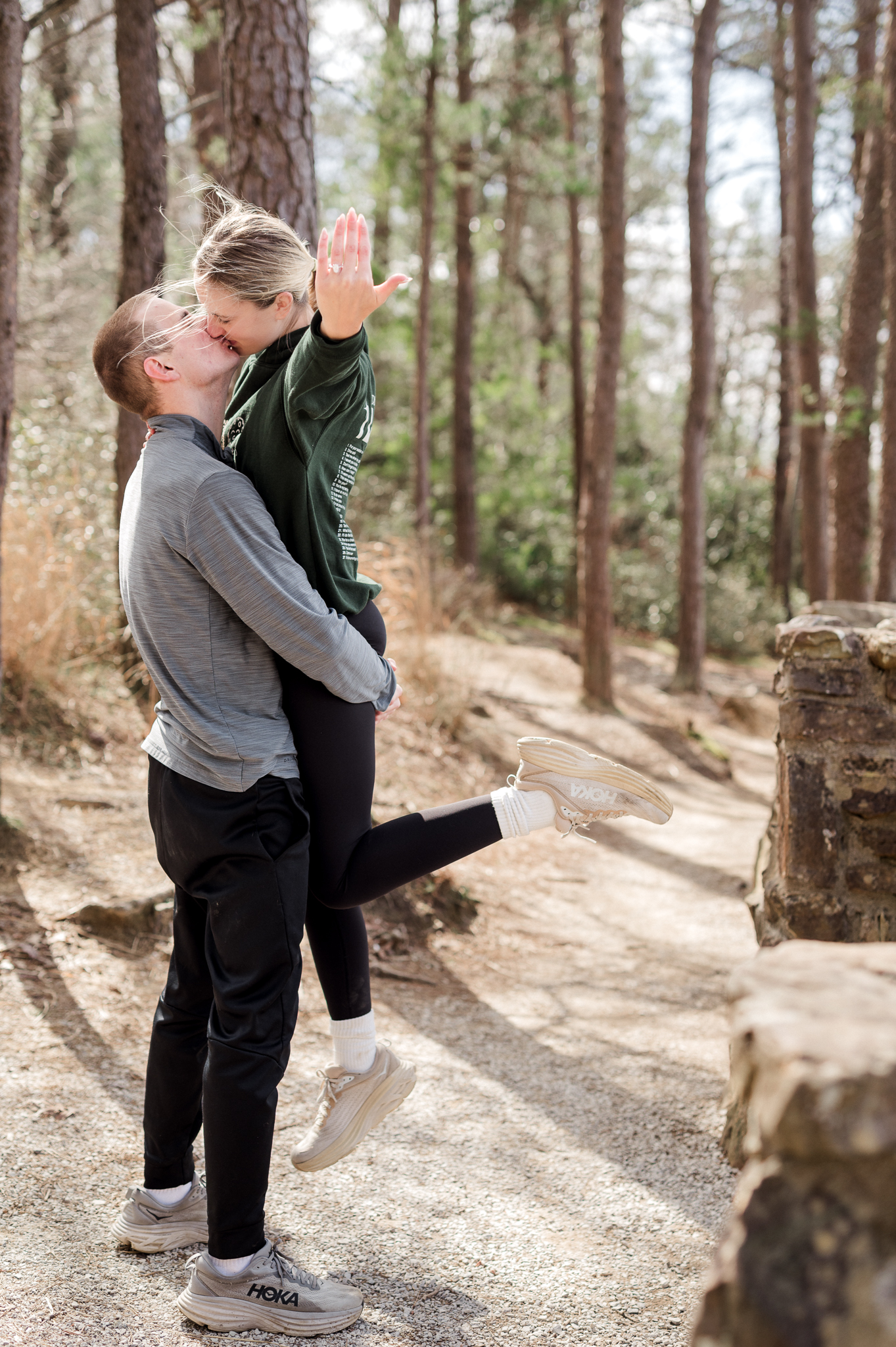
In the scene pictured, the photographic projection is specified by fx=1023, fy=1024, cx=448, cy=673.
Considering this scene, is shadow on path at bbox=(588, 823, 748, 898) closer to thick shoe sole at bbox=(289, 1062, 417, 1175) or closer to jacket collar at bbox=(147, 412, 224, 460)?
thick shoe sole at bbox=(289, 1062, 417, 1175)

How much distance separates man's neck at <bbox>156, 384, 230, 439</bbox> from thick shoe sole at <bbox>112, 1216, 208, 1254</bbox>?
156 cm

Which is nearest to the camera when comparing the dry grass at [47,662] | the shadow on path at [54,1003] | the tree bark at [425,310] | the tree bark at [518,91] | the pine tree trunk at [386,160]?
the shadow on path at [54,1003]

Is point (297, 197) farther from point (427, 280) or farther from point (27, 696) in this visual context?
point (427, 280)

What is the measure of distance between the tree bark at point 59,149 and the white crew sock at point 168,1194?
1122cm

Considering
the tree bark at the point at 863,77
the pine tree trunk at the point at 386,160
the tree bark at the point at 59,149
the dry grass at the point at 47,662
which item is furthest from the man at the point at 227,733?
the tree bark at the point at 59,149

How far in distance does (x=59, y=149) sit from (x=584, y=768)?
14.9m

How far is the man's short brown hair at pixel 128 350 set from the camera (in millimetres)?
1801

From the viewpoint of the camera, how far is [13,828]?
403cm

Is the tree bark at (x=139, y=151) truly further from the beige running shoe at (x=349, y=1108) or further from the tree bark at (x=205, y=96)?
the beige running shoe at (x=349, y=1108)

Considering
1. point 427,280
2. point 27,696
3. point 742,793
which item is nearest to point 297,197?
point 27,696

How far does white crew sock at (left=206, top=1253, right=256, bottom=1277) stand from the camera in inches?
70.6

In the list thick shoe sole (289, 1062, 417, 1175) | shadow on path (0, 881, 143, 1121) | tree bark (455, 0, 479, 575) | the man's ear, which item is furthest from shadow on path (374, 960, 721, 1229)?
tree bark (455, 0, 479, 575)

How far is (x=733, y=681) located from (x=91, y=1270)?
11.9 metres

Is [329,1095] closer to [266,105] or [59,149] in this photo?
[266,105]
